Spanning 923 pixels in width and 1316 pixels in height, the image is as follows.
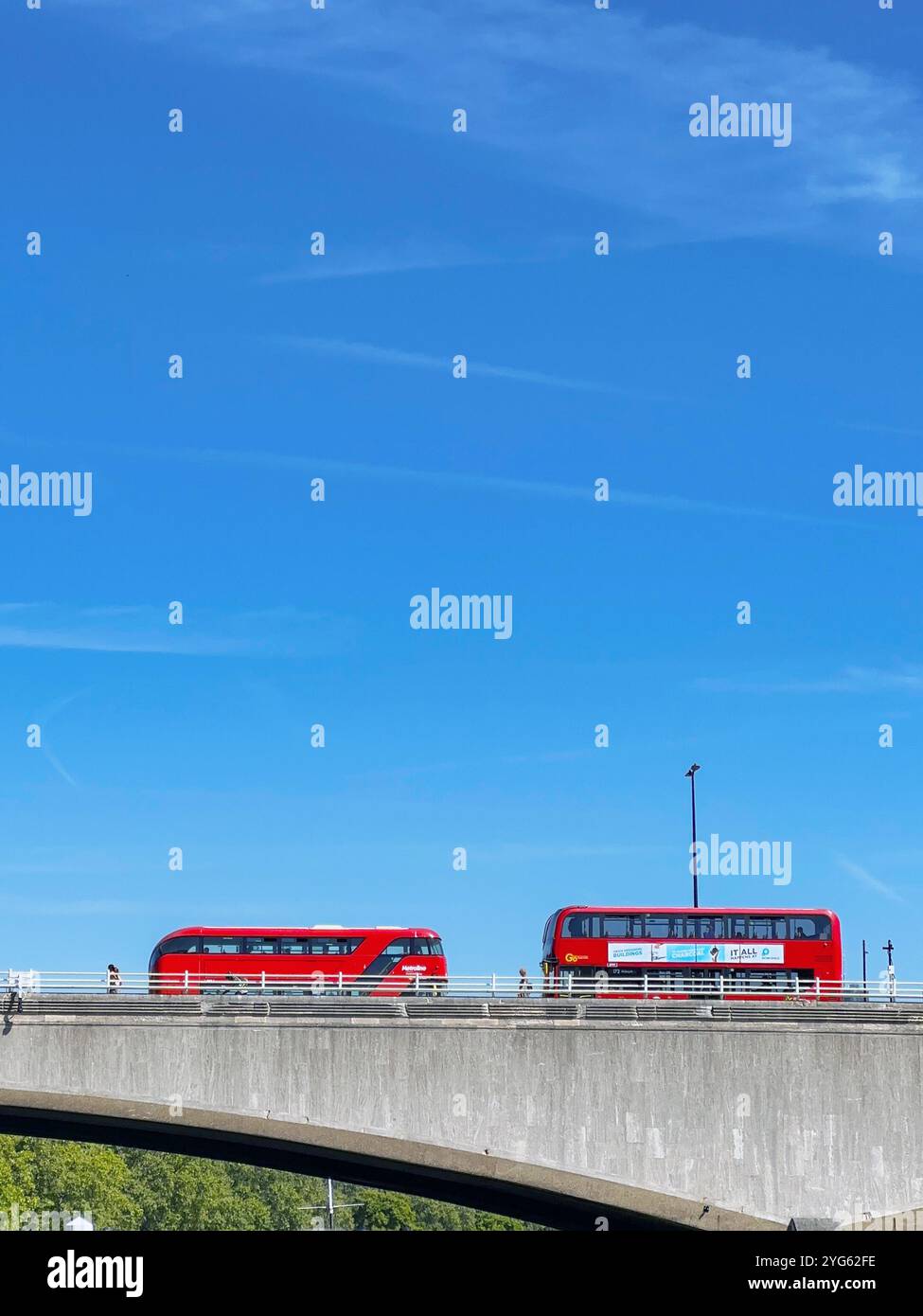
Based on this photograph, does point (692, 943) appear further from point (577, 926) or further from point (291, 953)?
point (291, 953)

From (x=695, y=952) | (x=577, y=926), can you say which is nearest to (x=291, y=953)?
(x=577, y=926)

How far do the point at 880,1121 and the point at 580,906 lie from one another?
14051 mm

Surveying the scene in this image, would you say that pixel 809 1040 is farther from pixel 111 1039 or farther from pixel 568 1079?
pixel 111 1039

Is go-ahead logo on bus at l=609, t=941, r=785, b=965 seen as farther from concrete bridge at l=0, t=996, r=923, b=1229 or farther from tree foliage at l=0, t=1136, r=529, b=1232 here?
tree foliage at l=0, t=1136, r=529, b=1232

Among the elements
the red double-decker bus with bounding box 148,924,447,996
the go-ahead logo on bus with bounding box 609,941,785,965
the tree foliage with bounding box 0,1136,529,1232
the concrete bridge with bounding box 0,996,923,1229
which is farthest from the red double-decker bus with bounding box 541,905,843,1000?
the tree foliage with bounding box 0,1136,529,1232

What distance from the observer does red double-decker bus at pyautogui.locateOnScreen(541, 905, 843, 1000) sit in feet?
177

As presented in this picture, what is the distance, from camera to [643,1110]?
43562mm

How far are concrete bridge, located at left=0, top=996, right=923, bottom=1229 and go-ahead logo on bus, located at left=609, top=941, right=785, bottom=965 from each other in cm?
858

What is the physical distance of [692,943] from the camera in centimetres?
5400

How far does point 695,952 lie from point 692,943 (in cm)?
34

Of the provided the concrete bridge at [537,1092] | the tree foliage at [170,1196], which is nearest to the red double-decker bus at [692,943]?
the concrete bridge at [537,1092]

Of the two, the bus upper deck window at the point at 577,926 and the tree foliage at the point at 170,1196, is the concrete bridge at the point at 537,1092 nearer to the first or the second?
the bus upper deck window at the point at 577,926
